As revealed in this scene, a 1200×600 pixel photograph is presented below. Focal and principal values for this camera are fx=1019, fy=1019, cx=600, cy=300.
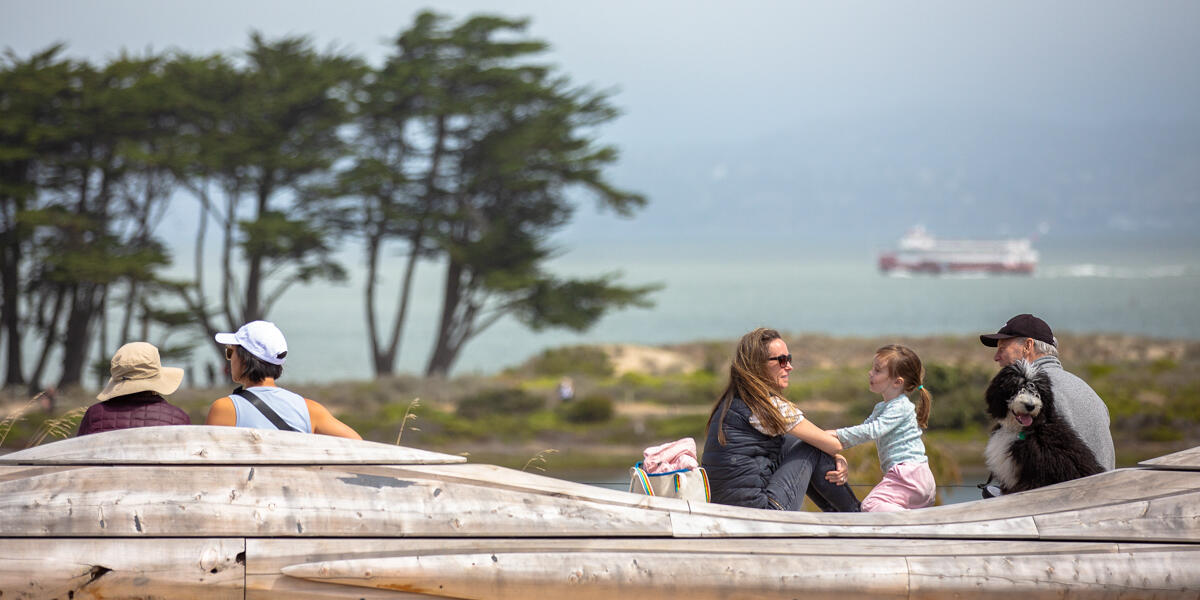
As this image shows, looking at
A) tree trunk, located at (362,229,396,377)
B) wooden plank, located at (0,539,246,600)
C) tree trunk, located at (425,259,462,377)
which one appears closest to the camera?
wooden plank, located at (0,539,246,600)

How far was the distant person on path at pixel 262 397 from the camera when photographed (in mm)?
3457

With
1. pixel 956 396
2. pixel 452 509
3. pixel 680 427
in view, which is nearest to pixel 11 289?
pixel 680 427

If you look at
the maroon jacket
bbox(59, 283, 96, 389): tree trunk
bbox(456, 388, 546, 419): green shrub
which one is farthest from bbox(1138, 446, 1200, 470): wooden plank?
bbox(59, 283, 96, 389): tree trunk

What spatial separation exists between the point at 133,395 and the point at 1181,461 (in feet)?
11.8

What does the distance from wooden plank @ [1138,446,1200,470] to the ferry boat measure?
5856 inches

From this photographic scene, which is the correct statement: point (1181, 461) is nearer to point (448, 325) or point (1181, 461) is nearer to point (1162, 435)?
point (1162, 435)

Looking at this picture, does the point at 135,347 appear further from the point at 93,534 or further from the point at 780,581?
the point at 780,581

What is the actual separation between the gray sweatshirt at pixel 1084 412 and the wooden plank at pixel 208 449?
2.19 meters

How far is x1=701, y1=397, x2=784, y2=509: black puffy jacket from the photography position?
389 cm

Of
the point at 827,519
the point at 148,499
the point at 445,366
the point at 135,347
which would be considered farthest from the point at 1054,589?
the point at 445,366

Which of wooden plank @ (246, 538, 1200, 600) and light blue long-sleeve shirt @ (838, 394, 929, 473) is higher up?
light blue long-sleeve shirt @ (838, 394, 929, 473)

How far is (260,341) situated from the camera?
3.60 metres

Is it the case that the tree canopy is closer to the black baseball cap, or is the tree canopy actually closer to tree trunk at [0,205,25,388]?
tree trunk at [0,205,25,388]

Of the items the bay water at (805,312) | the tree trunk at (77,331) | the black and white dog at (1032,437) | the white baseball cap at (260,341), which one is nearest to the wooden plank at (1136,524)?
the black and white dog at (1032,437)
